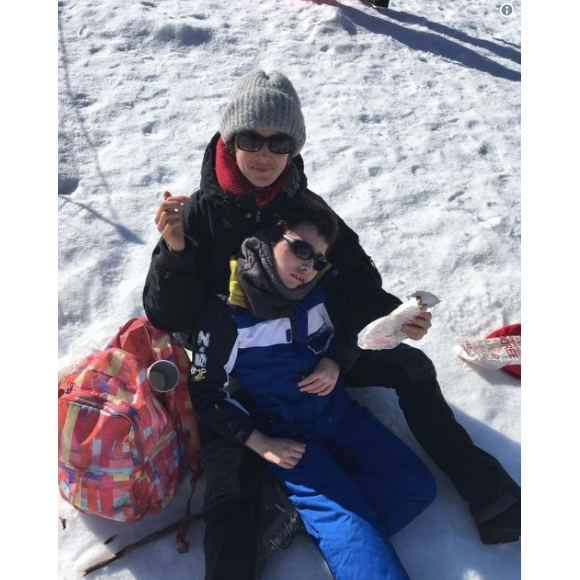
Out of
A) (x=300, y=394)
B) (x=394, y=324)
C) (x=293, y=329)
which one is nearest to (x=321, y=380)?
(x=300, y=394)

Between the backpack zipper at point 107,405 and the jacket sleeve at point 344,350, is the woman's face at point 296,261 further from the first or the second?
the backpack zipper at point 107,405

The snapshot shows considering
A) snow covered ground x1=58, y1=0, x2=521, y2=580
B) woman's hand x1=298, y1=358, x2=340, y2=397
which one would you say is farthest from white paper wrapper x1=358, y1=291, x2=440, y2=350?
snow covered ground x1=58, y1=0, x2=521, y2=580

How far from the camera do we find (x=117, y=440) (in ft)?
6.79

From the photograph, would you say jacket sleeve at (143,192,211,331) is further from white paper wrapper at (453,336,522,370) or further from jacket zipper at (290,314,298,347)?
white paper wrapper at (453,336,522,370)

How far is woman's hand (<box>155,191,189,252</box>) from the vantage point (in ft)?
6.93

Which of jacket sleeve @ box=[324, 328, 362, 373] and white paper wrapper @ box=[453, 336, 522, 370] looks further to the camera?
white paper wrapper @ box=[453, 336, 522, 370]

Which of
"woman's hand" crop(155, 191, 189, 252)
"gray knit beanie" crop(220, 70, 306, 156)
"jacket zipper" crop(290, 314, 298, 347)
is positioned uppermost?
"gray knit beanie" crop(220, 70, 306, 156)

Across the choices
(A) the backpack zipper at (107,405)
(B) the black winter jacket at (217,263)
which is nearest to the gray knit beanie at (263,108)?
(B) the black winter jacket at (217,263)

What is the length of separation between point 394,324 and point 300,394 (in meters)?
0.48

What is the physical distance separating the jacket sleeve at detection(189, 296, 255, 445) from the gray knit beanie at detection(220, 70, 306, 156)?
2.30 feet

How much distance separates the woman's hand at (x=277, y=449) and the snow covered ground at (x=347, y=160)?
340 millimetres
